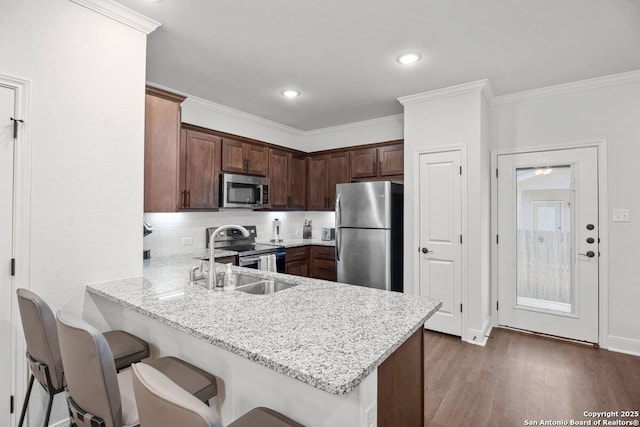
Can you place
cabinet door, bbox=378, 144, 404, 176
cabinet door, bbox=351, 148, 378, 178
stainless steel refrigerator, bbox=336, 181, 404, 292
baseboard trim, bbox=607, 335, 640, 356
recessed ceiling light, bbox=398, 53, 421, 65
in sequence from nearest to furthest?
recessed ceiling light, bbox=398, 53, 421, 65 → baseboard trim, bbox=607, 335, 640, 356 → stainless steel refrigerator, bbox=336, 181, 404, 292 → cabinet door, bbox=378, 144, 404, 176 → cabinet door, bbox=351, 148, 378, 178

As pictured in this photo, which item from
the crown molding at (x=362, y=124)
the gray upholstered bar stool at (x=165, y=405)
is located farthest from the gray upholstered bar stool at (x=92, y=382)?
the crown molding at (x=362, y=124)

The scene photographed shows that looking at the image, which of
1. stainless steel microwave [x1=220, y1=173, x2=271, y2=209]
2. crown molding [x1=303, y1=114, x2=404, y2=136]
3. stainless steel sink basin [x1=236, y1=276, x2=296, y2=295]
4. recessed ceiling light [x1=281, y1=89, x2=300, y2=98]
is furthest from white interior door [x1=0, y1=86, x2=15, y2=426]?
crown molding [x1=303, y1=114, x2=404, y2=136]

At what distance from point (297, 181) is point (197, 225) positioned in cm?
160

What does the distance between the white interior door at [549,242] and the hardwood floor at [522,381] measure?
0.30 meters

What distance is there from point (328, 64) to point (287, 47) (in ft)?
1.46

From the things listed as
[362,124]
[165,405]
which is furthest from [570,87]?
[165,405]

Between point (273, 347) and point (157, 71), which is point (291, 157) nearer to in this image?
point (157, 71)

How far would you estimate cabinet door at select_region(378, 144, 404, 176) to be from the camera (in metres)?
4.14

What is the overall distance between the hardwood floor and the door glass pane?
0.45 m

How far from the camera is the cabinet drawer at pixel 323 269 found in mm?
4430

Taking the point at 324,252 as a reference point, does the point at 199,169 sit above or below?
above

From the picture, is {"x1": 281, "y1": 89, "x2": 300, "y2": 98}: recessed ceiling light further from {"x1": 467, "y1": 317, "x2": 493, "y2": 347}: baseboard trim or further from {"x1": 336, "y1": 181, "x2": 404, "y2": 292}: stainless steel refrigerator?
{"x1": 467, "y1": 317, "x2": 493, "y2": 347}: baseboard trim

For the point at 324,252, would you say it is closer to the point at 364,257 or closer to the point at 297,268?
the point at 297,268

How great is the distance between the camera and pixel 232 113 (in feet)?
14.0
